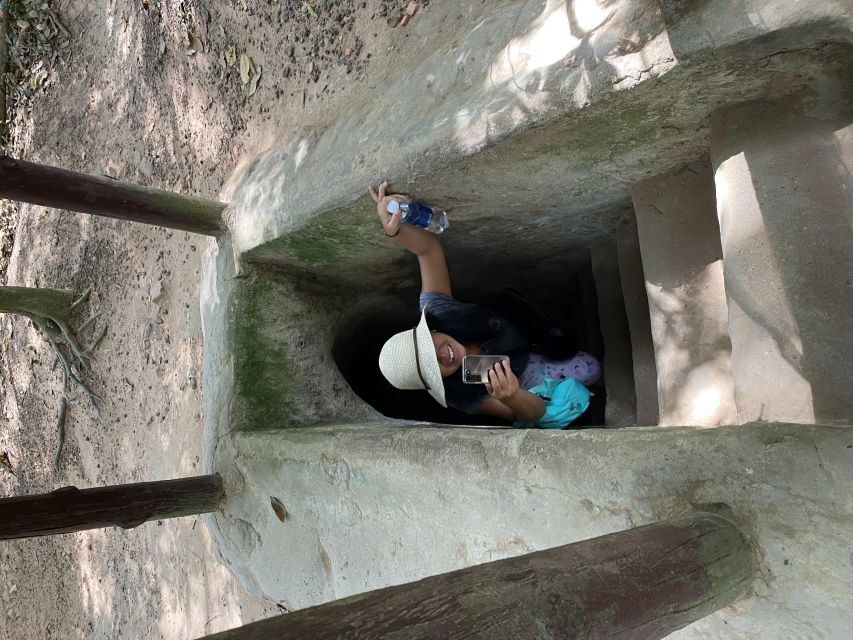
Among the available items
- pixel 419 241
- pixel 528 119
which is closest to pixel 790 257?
pixel 528 119

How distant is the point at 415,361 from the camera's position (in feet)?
7.54

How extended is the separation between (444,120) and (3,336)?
16.7ft

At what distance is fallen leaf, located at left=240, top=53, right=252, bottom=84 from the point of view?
3311 mm

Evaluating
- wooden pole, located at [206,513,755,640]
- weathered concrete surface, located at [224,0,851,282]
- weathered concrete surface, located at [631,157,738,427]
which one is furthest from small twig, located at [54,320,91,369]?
wooden pole, located at [206,513,755,640]

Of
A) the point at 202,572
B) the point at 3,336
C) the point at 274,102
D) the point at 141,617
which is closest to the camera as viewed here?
the point at 274,102

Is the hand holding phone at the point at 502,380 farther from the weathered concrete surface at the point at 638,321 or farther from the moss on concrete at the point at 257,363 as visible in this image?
the moss on concrete at the point at 257,363

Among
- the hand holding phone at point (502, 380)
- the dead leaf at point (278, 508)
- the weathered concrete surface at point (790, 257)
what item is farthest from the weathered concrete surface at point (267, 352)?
the weathered concrete surface at point (790, 257)

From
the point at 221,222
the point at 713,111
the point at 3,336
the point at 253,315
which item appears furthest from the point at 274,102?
the point at 3,336

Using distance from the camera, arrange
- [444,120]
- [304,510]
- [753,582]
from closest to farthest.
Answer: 1. [753,582]
2. [444,120]
3. [304,510]

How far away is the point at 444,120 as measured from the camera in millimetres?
1906

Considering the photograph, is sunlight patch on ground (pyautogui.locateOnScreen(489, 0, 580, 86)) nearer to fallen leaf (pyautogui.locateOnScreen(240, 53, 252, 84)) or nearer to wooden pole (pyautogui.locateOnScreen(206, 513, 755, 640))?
wooden pole (pyautogui.locateOnScreen(206, 513, 755, 640))

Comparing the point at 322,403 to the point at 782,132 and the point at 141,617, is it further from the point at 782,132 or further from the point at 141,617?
the point at 141,617

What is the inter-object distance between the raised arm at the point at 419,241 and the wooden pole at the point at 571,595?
4.11ft

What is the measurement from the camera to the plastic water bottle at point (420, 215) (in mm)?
2070
